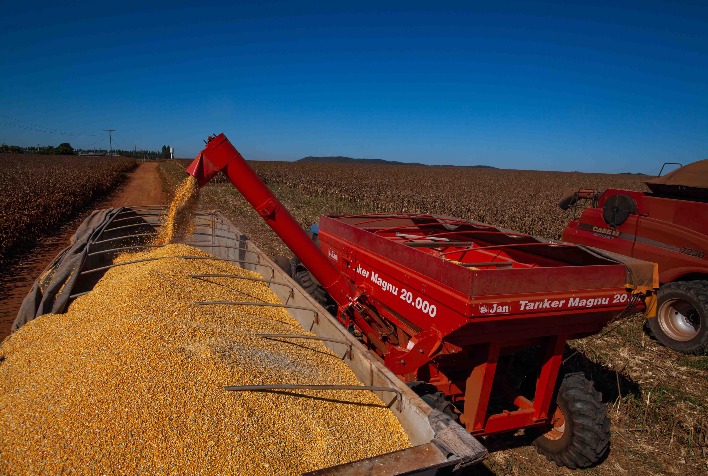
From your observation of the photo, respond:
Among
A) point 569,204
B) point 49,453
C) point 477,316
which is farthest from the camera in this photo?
point 569,204

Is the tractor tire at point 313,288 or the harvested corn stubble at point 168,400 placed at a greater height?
the harvested corn stubble at point 168,400

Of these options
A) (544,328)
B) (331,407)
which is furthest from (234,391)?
(544,328)

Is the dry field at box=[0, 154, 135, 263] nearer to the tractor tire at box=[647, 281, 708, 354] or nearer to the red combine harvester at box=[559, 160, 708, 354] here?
the red combine harvester at box=[559, 160, 708, 354]

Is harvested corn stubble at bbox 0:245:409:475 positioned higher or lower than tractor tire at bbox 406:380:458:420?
higher

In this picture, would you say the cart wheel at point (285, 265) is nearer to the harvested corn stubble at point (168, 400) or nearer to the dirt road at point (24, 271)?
the harvested corn stubble at point (168, 400)

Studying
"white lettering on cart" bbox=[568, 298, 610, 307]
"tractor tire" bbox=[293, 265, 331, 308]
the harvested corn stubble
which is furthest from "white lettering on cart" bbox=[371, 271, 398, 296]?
"tractor tire" bbox=[293, 265, 331, 308]

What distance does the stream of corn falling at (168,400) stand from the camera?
1.99m

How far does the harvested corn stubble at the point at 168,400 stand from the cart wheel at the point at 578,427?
1765mm

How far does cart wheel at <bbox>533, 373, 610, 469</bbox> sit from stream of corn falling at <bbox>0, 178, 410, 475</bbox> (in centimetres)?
176

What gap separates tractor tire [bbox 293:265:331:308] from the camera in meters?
5.67

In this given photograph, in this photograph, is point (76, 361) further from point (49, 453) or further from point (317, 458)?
point (317, 458)

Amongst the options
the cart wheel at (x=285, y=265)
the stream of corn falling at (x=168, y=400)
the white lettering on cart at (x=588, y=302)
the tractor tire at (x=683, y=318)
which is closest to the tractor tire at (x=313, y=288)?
the cart wheel at (x=285, y=265)

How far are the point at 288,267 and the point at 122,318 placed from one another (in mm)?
3444

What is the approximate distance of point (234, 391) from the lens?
2.42 metres
